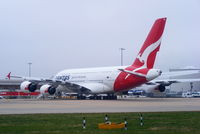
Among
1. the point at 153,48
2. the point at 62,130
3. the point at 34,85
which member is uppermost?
the point at 153,48

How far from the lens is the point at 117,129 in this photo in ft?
60.6

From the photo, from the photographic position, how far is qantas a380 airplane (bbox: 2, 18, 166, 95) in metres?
53.6

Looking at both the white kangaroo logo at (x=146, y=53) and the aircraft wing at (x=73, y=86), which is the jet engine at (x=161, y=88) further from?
the white kangaroo logo at (x=146, y=53)

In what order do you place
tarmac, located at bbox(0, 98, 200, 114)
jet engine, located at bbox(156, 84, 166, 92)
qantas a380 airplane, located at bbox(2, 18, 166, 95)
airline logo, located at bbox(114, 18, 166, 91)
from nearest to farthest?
tarmac, located at bbox(0, 98, 200, 114), airline logo, located at bbox(114, 18, 166, 91), qantas a380 airplane, located at bbox(2, 18, 166, 95), jet engine, located at bbox(156, 84, 166, 92)

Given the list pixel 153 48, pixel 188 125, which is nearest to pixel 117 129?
pixel 188 125

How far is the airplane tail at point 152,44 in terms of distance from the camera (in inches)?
2106

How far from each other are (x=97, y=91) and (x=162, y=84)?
A: 34.3 feet

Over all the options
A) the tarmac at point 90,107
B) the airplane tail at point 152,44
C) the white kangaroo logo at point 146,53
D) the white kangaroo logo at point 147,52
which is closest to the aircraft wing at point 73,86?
the white kangaroo logo at point 146,53

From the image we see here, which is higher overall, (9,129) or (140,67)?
(140,67)

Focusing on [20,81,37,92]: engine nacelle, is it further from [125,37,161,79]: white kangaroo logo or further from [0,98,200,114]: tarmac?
[0,98,200,114]: tarmac

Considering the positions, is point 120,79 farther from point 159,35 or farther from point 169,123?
point 169,123

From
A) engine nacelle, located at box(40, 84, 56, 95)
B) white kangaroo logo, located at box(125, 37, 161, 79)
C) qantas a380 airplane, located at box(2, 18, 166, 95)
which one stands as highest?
white kangaroo logo, located at box(125, 37, 161, 79)

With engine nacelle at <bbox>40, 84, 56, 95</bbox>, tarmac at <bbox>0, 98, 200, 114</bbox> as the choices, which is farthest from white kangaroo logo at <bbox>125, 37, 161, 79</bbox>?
engine nacelle at <bbox>40, 84, 56, 95</bbox>

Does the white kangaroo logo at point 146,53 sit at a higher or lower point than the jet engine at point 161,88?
higher
